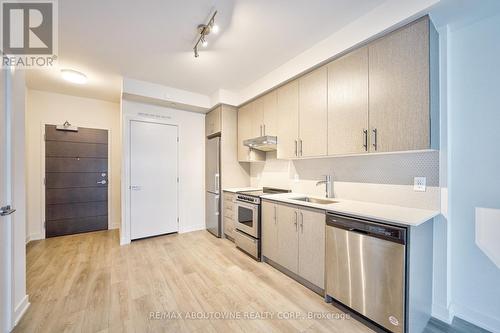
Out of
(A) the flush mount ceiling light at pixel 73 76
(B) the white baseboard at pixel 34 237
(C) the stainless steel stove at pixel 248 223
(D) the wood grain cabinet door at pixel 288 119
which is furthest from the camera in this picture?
(B) the white baseboard at pixel 34 237

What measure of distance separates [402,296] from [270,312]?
41.4 inches

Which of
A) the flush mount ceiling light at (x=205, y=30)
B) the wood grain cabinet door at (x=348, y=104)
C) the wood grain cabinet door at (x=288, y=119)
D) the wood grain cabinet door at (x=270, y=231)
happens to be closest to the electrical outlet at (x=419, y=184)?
the wood grain cabinet door at (x=348, y=104)

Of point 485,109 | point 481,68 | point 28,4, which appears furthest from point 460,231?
point 28,4

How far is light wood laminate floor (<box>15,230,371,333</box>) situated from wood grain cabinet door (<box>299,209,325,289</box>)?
0.63 feet

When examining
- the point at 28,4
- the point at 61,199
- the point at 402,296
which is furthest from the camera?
the point at 61,199

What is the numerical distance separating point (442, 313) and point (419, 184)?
1.09m

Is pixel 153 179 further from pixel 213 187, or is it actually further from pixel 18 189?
pixel 18 189

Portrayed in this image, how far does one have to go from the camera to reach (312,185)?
291 cm

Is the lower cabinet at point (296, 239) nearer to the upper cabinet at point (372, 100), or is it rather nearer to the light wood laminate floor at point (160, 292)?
the light wood laminate floor at point (160, 292)

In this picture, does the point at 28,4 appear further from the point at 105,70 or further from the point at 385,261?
the point at 385,261

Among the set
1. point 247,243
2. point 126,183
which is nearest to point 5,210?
point 126,183

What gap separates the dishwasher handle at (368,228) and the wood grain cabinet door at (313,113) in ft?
2.62

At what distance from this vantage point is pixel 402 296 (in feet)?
4.70

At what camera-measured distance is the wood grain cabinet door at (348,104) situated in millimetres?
1950
